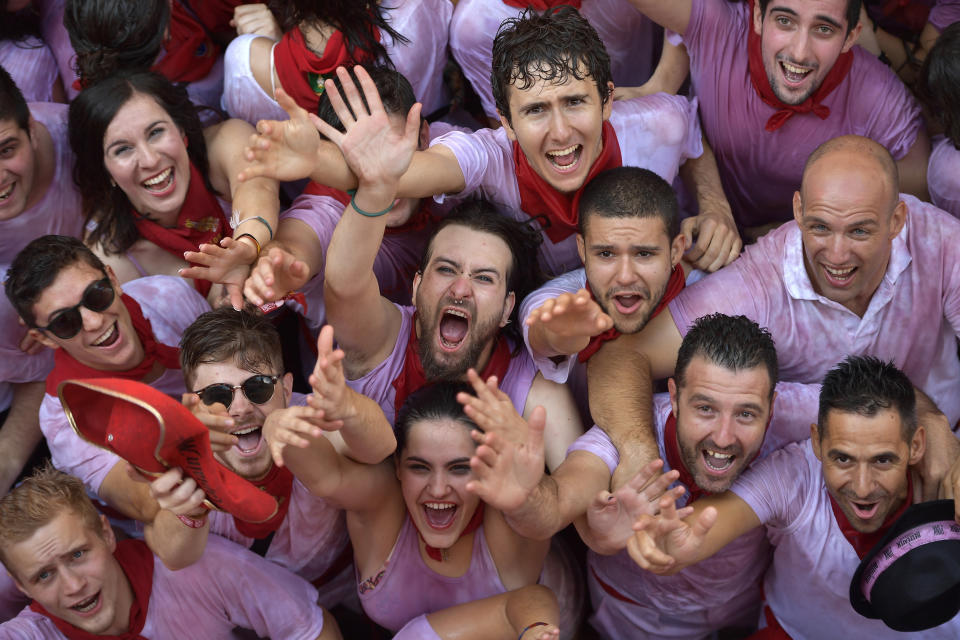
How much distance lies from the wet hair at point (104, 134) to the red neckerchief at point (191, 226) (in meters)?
0.05

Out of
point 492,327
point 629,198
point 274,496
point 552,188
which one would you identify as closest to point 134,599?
point 274,496

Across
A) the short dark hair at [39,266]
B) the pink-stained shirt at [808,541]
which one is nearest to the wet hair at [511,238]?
the pink-stained shirt at [808,541]

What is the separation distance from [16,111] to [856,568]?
9.65ft

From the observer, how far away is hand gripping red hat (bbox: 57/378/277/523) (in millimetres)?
2475

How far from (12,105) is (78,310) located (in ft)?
2.69

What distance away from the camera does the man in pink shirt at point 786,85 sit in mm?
3555

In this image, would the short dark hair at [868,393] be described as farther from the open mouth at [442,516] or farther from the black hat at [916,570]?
the open mouth at [442,516]

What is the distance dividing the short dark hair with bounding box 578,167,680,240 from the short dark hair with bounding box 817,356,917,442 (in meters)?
0.70

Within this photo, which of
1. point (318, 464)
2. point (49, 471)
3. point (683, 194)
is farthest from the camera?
point (683, 194)

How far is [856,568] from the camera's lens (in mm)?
3070

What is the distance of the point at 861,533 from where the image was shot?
3.07m

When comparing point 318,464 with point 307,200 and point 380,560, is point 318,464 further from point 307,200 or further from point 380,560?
point 307,200

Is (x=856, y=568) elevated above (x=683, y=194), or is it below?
below

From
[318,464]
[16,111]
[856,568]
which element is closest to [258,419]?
[318,464]
